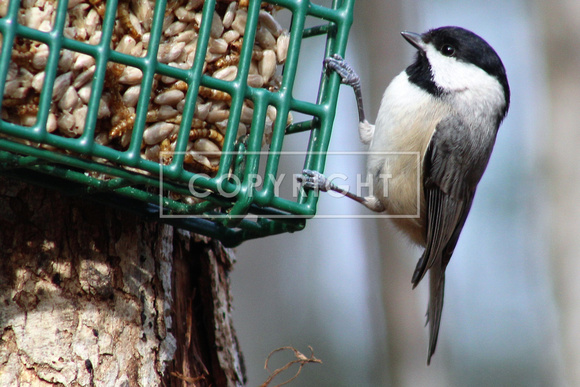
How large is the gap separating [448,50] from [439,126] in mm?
358

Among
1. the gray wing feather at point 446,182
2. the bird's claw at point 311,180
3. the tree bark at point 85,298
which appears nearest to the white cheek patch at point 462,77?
the gray wing feather at point 446,182

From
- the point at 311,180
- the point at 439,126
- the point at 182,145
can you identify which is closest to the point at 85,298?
the point at 182,145

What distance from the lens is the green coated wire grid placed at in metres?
1.49

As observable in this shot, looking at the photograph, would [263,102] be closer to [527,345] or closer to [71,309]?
[71,309]

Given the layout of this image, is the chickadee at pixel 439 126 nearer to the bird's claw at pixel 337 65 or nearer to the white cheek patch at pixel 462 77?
the white cheek patch at pixel 462 77

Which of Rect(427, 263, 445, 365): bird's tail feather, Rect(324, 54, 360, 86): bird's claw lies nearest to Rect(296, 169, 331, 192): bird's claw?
Rect(324, 54, 360, 86): bird's claw

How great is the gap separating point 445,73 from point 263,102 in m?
Result: 1.28

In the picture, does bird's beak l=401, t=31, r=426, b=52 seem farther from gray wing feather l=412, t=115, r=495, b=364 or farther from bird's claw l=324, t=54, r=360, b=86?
bird's claw l=324, t=54, r=360, b=86

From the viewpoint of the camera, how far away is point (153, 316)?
2020 mm

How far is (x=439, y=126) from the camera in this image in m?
2.74

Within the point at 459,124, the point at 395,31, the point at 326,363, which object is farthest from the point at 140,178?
the point at 326,363

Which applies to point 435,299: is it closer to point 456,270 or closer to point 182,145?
point 182,145

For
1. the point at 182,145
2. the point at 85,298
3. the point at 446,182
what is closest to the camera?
the point at 182,145

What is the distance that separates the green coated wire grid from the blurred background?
2.14m
